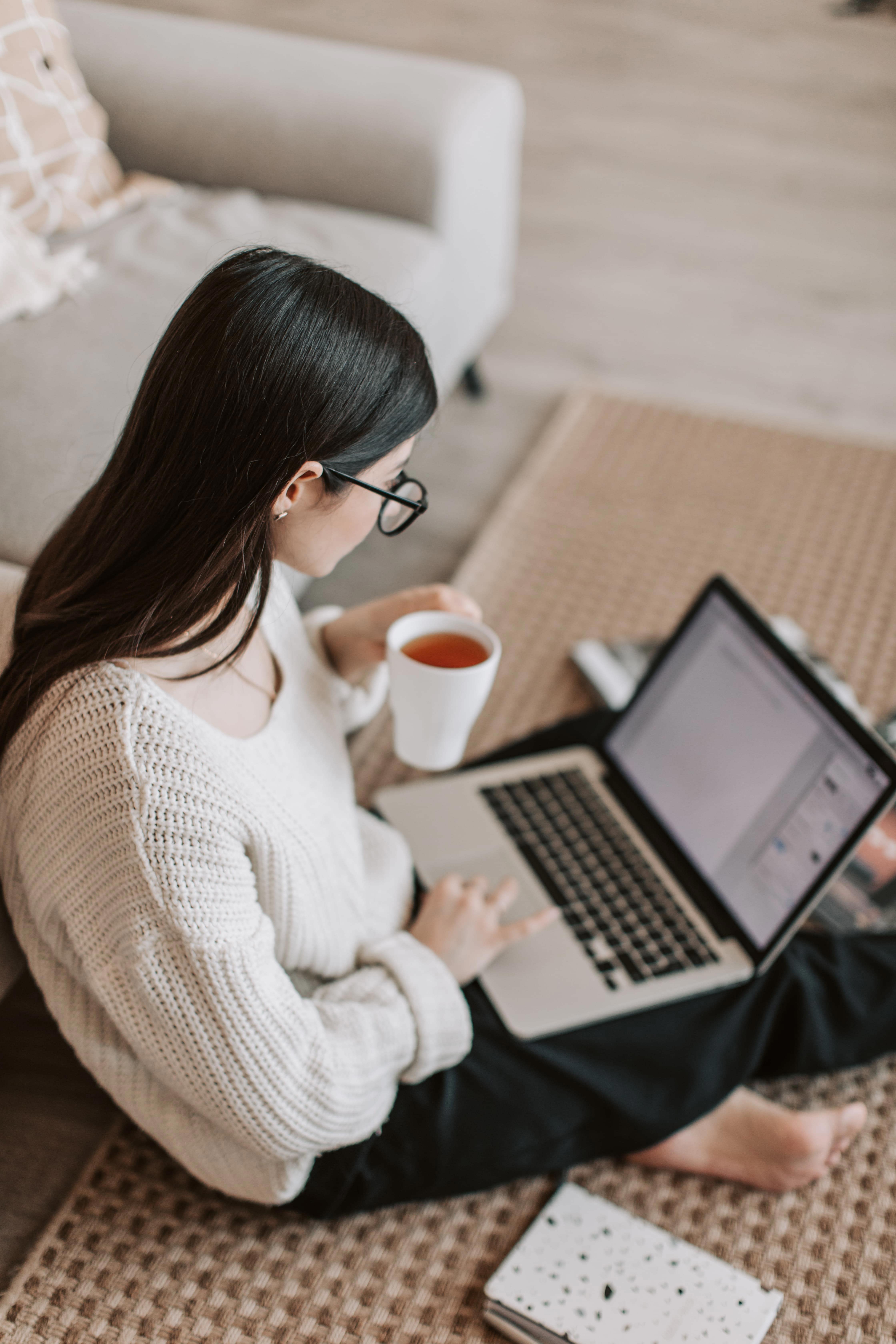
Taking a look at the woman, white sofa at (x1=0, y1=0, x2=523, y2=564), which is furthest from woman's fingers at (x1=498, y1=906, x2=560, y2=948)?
white sofa at (x1=0, y1=0, x2=523, y2=564)

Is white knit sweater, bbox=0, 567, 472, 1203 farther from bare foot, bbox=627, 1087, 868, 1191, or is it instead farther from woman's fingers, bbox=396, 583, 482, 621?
bare foot, bbox=627, 1087, 868, 1191

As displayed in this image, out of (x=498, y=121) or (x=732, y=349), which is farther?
(x=732, y=349)

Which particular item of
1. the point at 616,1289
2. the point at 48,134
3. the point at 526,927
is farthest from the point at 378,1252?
the point at 48,134

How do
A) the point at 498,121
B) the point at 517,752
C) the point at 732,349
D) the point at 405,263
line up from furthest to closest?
1. the point at 732,349
2. the point at 498,121
3. the point at 405,263
4. the point at 517,752

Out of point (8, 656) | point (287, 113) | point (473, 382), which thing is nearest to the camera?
point (8, 656)

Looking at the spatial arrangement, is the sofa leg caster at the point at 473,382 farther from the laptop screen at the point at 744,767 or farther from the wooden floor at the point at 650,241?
the laptop screen at the point at 744,767

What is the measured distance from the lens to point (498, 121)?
1.84m

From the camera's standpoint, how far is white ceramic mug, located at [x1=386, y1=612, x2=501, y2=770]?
860mm

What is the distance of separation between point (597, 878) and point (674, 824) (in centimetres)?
10

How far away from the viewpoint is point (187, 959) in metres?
0.70

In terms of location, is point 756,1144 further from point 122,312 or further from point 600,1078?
point 122,312

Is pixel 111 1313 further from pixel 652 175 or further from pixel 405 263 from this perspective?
pixel 652 175

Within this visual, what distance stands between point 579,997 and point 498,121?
1.49 meters

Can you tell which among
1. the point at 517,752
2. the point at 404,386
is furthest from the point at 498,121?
the point at 404,386
